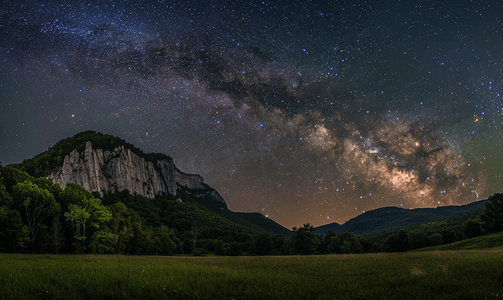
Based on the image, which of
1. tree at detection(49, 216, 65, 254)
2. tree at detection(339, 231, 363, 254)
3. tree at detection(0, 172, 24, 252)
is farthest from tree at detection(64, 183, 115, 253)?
tree at detection(339, 231, 363, 254)

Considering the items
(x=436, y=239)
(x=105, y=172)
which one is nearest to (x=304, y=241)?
(x=436, y=239)

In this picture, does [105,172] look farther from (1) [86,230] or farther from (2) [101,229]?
(2) [101,229]

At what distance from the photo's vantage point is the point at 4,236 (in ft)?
134

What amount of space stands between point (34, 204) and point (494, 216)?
132 metres

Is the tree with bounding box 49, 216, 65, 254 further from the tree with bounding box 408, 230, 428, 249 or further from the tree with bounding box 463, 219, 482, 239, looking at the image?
the tree with bounding box 463, 219, 482, 239

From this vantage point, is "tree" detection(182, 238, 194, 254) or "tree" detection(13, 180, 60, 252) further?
"tree" detection(182, 238, 194, 254)

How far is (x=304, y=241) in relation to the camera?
248 feet

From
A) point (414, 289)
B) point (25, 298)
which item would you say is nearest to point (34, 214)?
point (25, 298)

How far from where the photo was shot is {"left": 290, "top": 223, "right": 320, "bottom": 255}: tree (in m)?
74.9

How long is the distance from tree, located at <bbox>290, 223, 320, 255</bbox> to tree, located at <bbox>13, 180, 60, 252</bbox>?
6676 cm

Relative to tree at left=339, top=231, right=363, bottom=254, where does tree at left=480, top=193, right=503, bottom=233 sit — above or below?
above

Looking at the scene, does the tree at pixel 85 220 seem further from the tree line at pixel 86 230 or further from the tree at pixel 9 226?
the tree at pixel 9 226

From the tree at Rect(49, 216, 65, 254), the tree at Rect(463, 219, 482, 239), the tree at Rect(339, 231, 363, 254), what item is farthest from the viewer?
the tree at Rect(339, 231, 363, 254)

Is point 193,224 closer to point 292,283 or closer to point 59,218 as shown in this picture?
point 59,218
